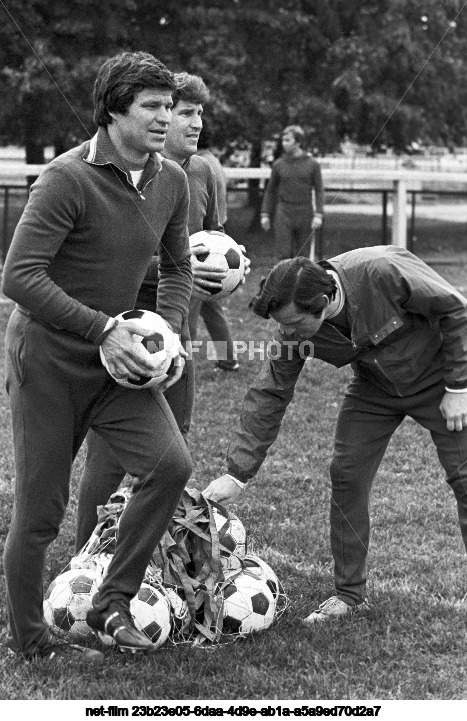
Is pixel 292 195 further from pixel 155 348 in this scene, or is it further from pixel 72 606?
pixel 155 348

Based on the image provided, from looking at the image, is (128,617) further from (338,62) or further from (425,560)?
(338,62)

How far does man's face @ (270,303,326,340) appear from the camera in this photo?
4480mm

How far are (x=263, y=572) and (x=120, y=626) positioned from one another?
97 cm

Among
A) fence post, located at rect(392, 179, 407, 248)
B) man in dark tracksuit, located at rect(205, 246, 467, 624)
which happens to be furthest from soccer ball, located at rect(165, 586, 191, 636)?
fence post, located at rect(392, 179, 407, 248)

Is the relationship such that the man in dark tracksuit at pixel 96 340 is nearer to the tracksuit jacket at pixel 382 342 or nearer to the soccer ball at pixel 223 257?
the tracksuit jacket at pixel 382 342

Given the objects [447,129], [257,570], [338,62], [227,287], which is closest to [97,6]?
[338,62]

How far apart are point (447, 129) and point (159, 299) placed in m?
21.6

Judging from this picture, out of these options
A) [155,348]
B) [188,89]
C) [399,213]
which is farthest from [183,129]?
[399,213]

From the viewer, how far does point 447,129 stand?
82.5 ft

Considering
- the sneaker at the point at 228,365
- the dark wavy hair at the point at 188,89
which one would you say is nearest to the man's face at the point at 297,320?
the dark wavy hair at the point at 188,89

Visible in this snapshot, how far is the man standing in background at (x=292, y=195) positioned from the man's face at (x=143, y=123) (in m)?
10.0

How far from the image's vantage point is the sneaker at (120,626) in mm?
4293

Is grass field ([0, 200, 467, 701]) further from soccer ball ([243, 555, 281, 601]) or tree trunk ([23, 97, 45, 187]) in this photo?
tree trunk ([23, 97, 45, 187])

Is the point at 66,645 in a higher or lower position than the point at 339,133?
lower
